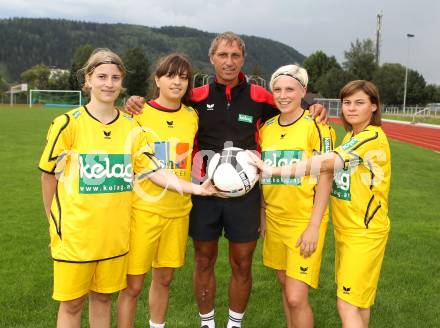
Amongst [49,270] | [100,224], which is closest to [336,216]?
[100,224]

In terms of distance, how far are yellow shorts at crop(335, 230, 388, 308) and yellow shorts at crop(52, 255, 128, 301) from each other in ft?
4.63

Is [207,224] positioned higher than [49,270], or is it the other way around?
[207,224]

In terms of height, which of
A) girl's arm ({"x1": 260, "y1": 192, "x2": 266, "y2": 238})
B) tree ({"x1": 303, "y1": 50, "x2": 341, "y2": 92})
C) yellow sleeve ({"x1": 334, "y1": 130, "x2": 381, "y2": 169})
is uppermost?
tree ({"x1": 303, "y1": 50, "x2": 341, "y2": 92})

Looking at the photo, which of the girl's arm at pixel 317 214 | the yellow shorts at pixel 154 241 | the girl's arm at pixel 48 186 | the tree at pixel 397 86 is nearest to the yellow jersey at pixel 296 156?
the girl's arm at pixel 317 214

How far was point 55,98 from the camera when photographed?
51.8 m

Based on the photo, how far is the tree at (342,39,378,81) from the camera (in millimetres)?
69000

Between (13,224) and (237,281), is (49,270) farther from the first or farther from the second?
(237,281)

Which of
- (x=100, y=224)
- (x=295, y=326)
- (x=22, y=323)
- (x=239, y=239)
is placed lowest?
(x=22, y=323)

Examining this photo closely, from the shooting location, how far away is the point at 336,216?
2920mm

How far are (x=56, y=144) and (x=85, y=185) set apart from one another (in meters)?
0.28

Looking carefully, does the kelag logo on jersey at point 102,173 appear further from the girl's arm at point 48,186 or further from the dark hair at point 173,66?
the dark hair at point 173,66

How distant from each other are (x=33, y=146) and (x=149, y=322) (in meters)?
11.7

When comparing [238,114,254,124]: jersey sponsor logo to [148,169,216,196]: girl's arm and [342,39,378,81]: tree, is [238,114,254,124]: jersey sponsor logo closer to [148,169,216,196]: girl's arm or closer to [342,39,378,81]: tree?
[148,169,216,196]: girl's arm

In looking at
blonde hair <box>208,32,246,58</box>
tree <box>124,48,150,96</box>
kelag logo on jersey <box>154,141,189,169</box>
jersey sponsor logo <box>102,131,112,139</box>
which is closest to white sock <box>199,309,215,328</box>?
kelag logo on jersey <box>154,141,189,169</box>
